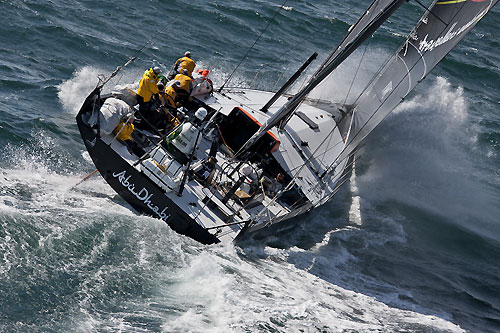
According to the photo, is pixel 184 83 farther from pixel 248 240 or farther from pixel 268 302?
pixel 268 302

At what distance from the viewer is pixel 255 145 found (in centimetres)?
1295

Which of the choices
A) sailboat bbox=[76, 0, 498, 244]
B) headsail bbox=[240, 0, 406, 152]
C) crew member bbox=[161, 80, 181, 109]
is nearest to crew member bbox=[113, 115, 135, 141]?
sailboat bbox=[76, 0, 498, 244]

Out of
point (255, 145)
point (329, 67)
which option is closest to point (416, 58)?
point (329, 67)

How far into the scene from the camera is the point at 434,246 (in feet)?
45.7

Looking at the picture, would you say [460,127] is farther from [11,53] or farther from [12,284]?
[12,284]

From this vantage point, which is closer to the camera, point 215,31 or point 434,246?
point 434,246

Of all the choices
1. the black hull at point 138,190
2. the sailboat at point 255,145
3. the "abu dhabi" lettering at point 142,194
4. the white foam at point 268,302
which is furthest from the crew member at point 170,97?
the white foam at point 268,302

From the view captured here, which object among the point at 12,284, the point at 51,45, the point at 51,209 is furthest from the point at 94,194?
the point at 51,45

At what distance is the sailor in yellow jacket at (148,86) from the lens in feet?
38.9

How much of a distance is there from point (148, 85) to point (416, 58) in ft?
19.8

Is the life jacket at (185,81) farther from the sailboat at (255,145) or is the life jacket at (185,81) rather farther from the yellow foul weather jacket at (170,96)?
the sailboat at (255,145)

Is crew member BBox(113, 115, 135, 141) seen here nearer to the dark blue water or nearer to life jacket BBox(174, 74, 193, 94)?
the dark blue water

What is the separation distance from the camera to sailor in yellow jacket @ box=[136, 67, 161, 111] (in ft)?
38.9

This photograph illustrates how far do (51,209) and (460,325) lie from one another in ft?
24.2
